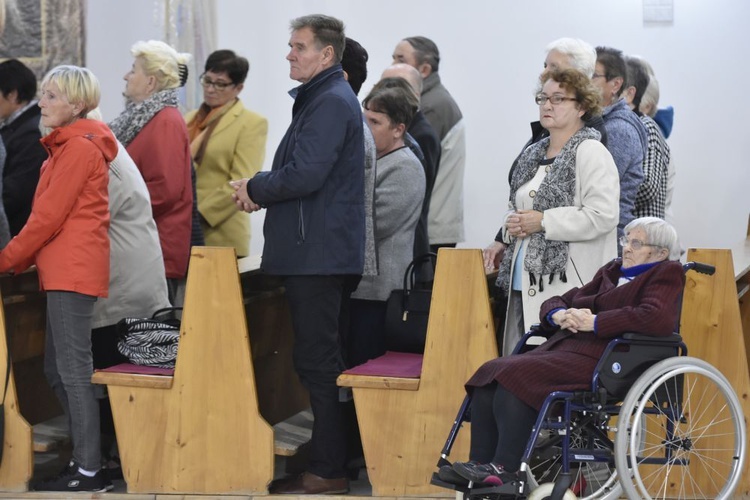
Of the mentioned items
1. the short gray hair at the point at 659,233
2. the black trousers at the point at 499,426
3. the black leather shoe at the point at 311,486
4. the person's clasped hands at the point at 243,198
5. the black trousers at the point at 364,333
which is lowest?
the black leather shoe at the point at 311,486

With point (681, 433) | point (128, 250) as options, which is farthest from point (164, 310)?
point (681, 433)

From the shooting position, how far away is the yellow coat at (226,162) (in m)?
5.58

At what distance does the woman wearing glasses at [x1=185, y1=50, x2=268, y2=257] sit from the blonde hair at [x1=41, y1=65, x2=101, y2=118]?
4.58ft

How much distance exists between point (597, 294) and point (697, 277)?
1.95 ft

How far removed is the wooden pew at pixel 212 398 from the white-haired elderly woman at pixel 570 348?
858mm

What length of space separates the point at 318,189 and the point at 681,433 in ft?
4.29

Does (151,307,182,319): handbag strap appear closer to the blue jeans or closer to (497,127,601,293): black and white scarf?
the blue jeans

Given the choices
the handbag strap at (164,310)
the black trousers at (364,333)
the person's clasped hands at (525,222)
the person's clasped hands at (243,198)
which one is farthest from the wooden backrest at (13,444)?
the person's clasped hands at (525,222)

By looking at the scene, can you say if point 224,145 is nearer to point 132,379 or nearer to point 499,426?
point 132,379

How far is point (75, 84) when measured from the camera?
13.6 feet

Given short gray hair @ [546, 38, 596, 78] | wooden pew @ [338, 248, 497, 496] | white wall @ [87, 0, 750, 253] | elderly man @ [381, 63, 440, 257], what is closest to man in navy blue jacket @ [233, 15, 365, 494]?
wooden pew @ [338, 248, 497, 496]

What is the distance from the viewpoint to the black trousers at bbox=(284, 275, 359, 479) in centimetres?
404

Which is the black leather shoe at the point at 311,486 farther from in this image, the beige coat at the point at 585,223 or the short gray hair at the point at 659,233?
the short gray hair at the point at 659,233

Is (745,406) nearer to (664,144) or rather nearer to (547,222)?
(547,222)
